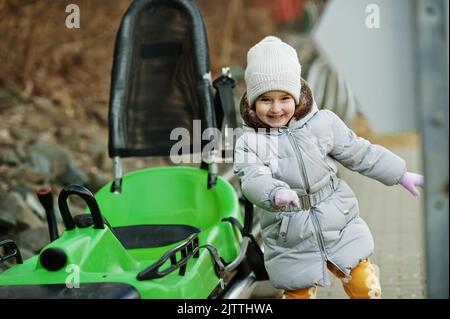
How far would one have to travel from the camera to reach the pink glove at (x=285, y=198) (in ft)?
11.9

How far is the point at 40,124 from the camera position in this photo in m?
10.1

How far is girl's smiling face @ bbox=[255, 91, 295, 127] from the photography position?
404 cm

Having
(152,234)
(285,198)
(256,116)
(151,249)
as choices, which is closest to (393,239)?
(152,234)

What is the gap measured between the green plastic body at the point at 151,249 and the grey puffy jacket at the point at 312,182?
49cm

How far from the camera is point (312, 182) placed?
4031 millimetres

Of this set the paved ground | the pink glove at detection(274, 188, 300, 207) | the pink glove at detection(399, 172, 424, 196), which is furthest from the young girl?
the paved ground

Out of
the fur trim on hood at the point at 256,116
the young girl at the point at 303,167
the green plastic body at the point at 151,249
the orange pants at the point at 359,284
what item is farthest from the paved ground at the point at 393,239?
the fur trim on hood at the point at 256,116

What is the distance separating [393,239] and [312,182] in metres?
3.54

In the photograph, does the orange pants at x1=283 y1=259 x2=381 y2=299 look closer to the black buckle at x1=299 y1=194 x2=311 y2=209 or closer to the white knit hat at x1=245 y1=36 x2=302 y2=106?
the black buckle at x1=299 y1=194 x2=311 y2=209

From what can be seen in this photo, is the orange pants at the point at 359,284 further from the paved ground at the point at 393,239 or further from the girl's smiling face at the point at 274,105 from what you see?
the paved ground at the point at 393,239

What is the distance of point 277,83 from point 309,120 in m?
0.25

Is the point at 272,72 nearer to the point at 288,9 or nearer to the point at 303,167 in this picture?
the point at 303,167
